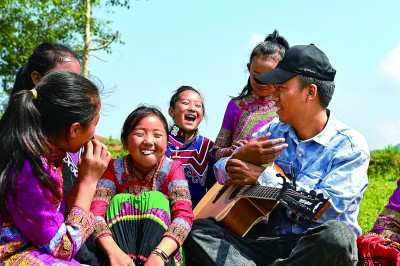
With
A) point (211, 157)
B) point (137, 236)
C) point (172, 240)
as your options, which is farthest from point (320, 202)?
point (211, 157)

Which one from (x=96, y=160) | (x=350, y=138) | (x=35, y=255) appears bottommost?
(x=35, y=255)

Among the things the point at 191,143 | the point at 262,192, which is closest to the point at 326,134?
the point at 262,192

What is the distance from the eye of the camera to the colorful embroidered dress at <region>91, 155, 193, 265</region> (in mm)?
3951

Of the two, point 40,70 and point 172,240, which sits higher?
point 40,70

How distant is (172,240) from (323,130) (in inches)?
51.4

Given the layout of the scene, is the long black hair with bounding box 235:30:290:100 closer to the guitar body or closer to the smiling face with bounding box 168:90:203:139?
the smiling face with bounding box 168:90:203:139

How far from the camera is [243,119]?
210 inches

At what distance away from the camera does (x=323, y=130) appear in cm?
414

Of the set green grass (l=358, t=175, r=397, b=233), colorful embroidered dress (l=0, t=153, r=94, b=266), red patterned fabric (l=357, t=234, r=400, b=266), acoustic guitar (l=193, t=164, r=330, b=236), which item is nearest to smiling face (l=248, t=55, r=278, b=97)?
acoustic guitar (l=193, t=164, r=330, b=236)

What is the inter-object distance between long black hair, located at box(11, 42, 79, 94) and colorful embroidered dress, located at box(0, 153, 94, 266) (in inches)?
56.1

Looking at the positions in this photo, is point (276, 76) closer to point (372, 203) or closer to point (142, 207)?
point (142, 207)

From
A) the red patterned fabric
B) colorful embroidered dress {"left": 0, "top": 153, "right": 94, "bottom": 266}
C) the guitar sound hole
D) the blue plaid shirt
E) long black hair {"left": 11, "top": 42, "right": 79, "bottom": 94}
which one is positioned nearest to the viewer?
colorful embroidered dress {"left": 0, "top": 153, "right": 94, "bottom": 266}

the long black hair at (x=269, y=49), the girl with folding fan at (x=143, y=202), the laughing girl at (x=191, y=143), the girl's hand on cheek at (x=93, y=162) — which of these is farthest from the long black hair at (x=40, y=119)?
the long black hair at (x=269, y=49)

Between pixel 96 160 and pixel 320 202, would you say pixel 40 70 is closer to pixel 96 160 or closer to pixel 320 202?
pixel 96 160
